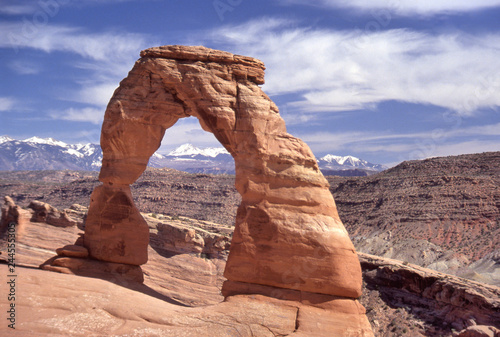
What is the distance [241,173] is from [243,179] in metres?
0.23

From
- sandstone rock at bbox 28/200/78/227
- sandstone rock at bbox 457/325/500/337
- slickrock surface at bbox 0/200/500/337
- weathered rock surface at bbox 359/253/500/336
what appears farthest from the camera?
weathered rock surface at bbox 359/253/500/336

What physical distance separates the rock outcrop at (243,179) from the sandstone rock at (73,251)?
15.6 inches

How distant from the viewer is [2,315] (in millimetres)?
11203

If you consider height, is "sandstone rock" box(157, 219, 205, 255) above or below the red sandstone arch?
below

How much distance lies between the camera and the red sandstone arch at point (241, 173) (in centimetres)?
1498

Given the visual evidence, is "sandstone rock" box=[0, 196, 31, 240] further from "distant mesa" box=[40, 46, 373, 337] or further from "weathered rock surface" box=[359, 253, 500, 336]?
"weathered rock surface" box=[359, 253, 500, 336]

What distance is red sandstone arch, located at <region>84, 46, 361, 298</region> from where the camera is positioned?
14977 mm

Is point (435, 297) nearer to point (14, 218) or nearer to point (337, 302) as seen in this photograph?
point (337, 302)

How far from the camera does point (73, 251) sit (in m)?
17.5

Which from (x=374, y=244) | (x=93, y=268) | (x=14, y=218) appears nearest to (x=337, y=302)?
(x=93, y=268)

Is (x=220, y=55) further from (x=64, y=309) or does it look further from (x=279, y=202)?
(x=64, y=309)

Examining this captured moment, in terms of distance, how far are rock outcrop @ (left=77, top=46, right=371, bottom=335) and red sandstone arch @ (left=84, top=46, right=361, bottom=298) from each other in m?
0.03

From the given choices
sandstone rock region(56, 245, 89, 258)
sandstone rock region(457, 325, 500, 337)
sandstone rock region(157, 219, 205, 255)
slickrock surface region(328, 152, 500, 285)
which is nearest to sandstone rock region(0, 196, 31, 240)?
sandstone rock region(56, 245, 89, 258)

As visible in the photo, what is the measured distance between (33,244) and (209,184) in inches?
2242
